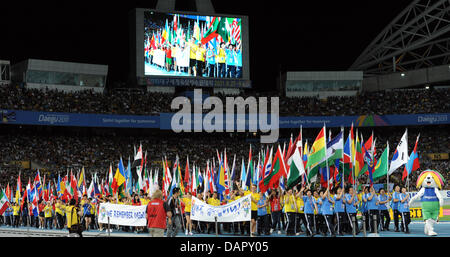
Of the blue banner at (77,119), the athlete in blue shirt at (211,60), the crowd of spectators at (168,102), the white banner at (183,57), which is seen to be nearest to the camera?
the blue banner at (77,119)

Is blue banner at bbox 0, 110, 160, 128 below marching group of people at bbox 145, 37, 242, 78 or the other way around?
below

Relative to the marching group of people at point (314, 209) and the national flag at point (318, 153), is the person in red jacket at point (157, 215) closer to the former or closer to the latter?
the marching group of people at point (314, 209)

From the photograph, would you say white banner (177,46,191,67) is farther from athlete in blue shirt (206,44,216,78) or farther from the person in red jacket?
the person in red jacket

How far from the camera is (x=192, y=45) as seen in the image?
2491 inches

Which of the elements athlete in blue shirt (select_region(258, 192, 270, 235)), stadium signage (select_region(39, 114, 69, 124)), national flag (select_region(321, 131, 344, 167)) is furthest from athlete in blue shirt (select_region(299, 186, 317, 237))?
stadium signage (select_region(39, 114, 69, 124))

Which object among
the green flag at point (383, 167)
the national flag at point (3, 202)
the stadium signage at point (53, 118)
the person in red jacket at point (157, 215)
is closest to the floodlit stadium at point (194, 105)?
the stadium signage at point (53, 118)

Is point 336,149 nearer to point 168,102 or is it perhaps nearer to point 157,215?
point 157,215

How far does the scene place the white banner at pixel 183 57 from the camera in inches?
2483

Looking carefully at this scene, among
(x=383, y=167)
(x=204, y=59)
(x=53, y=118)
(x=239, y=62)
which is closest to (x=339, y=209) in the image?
(x=383, y=167)

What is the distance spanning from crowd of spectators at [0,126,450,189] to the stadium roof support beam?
8.25 metres

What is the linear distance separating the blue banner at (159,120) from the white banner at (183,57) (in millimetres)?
4915

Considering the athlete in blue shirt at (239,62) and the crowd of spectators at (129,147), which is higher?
the athlete in blue shirt at (239,62)

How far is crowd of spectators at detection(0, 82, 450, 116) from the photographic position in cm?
6116
